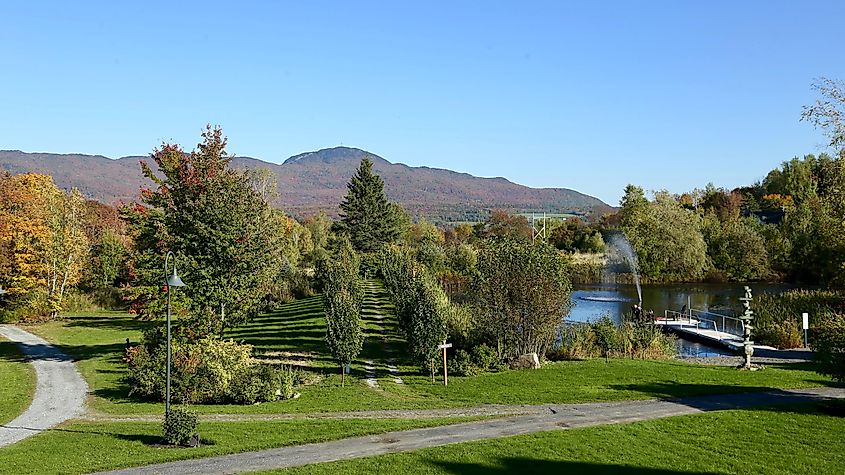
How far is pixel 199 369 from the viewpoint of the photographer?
19.4m

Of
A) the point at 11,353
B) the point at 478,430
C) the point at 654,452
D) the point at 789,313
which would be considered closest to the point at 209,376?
the point at 478,430

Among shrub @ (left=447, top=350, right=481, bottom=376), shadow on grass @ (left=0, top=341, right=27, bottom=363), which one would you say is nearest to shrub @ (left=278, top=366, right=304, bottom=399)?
shrub @ (left=447, top=350, right=481, bottom=376)

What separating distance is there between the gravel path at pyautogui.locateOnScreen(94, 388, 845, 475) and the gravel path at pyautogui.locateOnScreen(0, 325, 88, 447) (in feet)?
18.5

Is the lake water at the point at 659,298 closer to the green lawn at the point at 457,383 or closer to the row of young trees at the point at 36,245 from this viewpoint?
the green lawn at the point at 457,383

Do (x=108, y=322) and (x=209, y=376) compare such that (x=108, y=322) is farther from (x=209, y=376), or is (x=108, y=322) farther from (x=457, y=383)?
(x=457, y=383)

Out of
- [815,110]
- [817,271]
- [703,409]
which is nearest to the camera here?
[703,409]

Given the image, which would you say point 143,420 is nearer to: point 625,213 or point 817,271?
point 817,271

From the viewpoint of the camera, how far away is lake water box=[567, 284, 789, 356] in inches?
1643

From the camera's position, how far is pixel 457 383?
2070 centimetres

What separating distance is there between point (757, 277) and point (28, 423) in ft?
186

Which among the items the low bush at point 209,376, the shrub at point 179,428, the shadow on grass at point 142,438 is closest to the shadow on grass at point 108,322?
the low bush at point 209,376

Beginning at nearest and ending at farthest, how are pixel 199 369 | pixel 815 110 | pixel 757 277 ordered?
pixel 199 369 → pixel 815 110 → pixel 757 277

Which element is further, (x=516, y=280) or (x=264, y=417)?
(x=516, y=280)

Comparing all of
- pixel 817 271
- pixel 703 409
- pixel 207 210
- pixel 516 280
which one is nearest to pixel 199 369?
pixel 207 210
